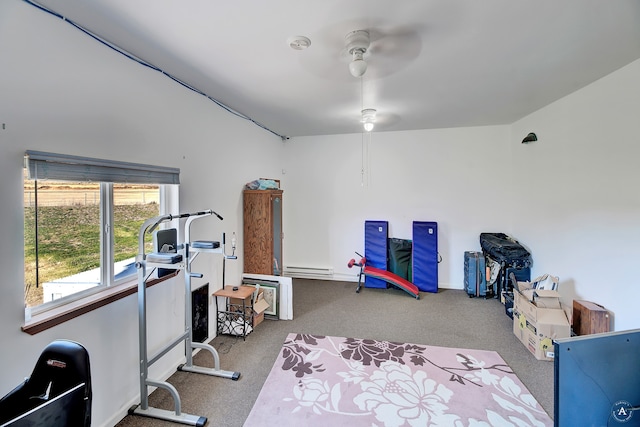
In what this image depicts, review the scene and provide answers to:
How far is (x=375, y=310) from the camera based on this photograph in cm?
412

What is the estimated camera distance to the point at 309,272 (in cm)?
564

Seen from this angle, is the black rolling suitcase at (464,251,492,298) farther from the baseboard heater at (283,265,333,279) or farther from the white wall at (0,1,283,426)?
the white wall at (0,1,283,426)

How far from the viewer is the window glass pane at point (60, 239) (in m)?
1.70

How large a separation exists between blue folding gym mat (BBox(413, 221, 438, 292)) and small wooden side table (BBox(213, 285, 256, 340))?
2879mm

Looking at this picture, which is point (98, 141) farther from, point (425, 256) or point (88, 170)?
point (425, 256)

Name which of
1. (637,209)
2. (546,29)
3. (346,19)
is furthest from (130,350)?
(637,209)

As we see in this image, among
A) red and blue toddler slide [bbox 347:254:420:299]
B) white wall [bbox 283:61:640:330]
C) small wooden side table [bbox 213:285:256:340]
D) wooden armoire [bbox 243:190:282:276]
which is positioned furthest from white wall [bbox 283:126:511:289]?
small wooden side table [bbox 213:285:256:340]

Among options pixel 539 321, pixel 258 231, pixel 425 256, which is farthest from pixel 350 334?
pixel 425 256

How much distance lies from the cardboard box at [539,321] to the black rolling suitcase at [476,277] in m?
1.17

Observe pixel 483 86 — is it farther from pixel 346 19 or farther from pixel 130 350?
pixel 130 350

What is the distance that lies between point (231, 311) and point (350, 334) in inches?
58.9

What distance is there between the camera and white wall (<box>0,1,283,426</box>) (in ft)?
5.01

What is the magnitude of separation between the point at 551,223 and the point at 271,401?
396cm

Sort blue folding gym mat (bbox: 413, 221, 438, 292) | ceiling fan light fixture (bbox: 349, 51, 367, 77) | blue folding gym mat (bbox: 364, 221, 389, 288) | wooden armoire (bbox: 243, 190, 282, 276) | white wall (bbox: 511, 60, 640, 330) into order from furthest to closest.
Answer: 1. blue folding gym mat (bbox: 364, 221, 389, 288)
2. blue folding gym mat (bbox: 413, 221, 438, 292)
3. wooden armoire (bbox: 243, 190, 282, 276)
4. white wall (bbox: 511, 60, 640, 330)
5. ceiling fan light fixture (bbox: 349, 51, 367, 77)
